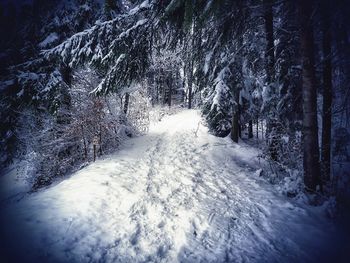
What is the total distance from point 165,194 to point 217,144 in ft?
18.7

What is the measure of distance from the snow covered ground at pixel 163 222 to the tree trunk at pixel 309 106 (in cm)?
88

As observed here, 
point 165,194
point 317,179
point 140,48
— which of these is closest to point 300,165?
point 317,179

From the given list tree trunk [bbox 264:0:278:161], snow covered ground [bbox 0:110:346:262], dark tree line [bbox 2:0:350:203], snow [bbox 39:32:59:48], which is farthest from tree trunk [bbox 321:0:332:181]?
snow [bbox 39:32:59:48]

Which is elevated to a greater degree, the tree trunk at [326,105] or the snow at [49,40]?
the snow at [49,40]

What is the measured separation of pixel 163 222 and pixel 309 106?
430 centimetres

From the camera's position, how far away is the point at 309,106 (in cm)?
520

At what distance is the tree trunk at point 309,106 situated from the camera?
16.5 ft

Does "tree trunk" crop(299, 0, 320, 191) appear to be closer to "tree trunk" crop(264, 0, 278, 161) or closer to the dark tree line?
the dark tree line

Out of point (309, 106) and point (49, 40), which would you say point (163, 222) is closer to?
point (309, 106)

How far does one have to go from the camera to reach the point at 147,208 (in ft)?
15.9

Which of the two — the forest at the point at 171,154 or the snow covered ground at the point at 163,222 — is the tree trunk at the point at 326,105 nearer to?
the forest at the point at 171,154

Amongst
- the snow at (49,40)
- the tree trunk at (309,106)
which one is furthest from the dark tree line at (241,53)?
the snow at (49,40)

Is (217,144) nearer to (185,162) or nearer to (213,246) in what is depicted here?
(185,162)

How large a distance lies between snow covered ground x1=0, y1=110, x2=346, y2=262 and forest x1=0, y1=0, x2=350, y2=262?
0.02 metres
